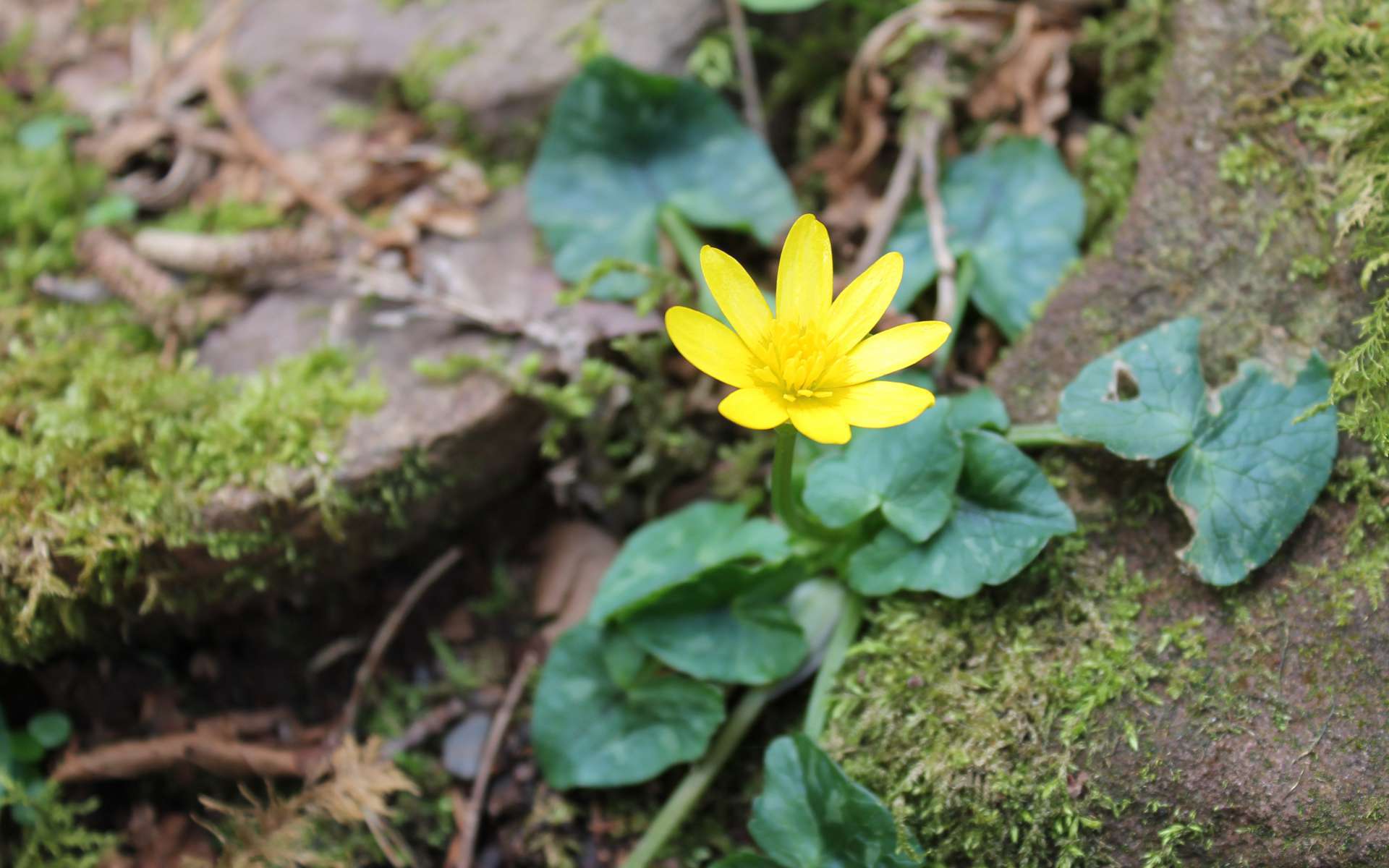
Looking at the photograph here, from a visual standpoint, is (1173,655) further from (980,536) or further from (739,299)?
(739,299)

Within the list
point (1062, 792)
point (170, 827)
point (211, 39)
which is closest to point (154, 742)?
point (170, 827)

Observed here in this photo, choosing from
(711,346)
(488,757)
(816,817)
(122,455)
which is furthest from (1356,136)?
(122,455)

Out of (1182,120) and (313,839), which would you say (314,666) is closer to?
(313,839)

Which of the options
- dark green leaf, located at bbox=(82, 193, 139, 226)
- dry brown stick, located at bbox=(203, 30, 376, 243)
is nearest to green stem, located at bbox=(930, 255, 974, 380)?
dry brown stick, located at bbox=(203, 30, 376, 243)

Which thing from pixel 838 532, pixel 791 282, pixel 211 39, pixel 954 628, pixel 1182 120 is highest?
pixel 211 39

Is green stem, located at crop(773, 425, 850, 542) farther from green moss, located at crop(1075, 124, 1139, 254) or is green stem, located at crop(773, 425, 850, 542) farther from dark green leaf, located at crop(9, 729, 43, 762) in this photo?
dark green leaf, located at crop(9, 729, 43, 762)

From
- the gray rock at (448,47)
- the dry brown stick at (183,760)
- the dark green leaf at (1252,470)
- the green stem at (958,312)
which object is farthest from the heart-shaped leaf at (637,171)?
the dry brown stick at (183,760)
